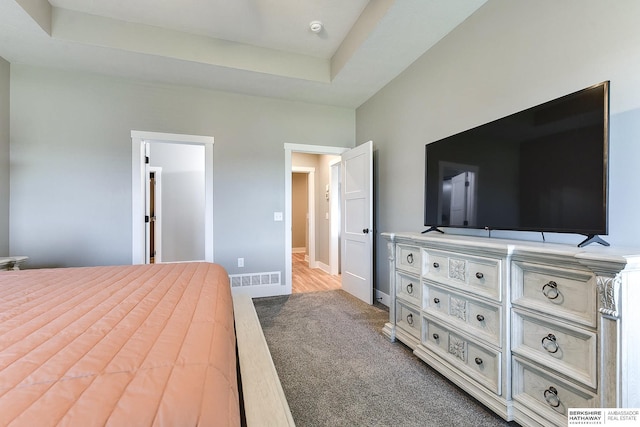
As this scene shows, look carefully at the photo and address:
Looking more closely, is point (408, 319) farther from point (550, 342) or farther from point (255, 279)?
point (255, 279)

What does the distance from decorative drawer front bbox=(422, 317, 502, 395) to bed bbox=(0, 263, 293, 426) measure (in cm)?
121

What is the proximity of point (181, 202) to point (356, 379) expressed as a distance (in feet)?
16.5

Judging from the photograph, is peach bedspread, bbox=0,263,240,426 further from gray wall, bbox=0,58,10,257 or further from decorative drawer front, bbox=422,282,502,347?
gray wall, bbox=0,58,10,257

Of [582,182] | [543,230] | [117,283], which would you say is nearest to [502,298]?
[543,230]

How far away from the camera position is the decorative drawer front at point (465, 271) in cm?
148

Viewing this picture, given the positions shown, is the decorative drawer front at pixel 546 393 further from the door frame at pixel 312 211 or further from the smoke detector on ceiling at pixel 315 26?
the door frame at pixel 312 211

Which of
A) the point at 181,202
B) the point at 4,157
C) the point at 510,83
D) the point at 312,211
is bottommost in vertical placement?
the point at 312,211

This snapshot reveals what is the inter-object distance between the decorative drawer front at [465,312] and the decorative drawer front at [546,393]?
0.16m

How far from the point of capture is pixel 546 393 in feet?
4.14

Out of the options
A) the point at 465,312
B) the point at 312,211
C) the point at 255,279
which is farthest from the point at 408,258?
the point at 312,211

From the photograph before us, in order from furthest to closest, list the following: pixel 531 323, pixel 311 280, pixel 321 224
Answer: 1. pixel 321 224
2. pixel 311 280
3. pixel 531 323

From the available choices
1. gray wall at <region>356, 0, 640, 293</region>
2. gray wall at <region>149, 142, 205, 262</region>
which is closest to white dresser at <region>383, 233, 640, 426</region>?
gray wall at <region>356, 0, 640, 293</region>

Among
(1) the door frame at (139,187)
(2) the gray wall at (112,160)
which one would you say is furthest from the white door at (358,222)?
(1) the door frame at (139,187)

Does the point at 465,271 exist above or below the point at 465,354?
above
